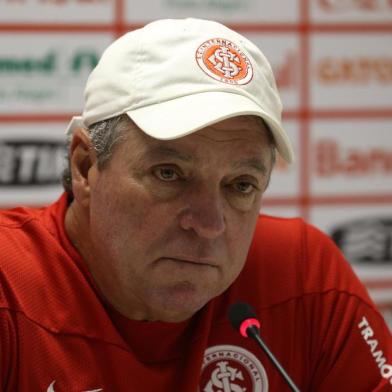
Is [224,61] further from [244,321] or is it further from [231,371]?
[231,371]

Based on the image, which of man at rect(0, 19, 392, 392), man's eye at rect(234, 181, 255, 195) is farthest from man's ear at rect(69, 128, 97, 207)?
man's eye at rect(234, 181, 255, 195)

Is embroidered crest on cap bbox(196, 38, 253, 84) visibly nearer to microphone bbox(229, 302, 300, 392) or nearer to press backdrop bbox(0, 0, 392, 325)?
microphone bbox(229, 302, 300, 392)

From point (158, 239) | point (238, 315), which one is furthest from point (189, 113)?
point (238, 315)

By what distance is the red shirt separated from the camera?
1.13 meters

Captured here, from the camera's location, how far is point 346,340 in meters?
1.34

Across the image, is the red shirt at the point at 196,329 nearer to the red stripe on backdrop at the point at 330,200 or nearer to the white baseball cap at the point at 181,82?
the white baseball cap at the point at 181,82

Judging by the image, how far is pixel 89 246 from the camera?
3.98 ft

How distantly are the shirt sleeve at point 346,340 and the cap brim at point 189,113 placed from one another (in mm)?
417

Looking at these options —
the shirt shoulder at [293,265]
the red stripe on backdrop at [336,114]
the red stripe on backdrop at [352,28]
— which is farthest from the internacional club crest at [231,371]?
the red stripe on backdrop at [352,28]

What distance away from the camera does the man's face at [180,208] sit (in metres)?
1.06

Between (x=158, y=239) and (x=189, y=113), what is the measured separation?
178 mm

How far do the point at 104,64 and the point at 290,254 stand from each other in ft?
1.62

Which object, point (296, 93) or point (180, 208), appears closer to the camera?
point (180, 208)

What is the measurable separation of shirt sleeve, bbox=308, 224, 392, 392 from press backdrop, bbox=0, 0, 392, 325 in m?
1.24
